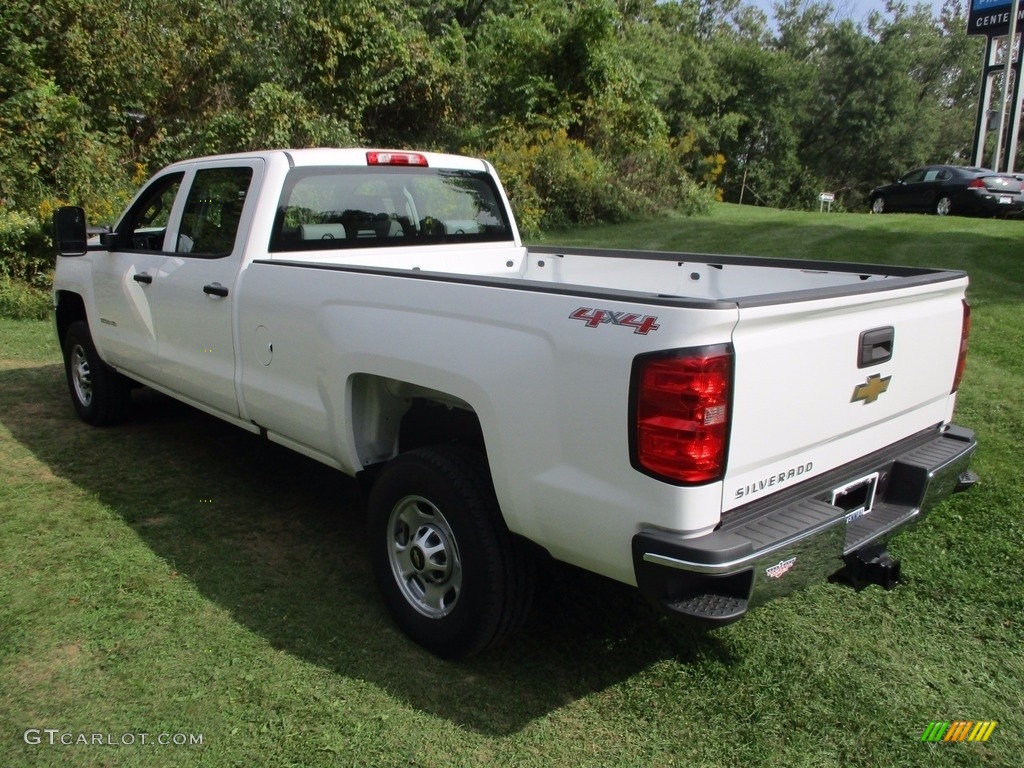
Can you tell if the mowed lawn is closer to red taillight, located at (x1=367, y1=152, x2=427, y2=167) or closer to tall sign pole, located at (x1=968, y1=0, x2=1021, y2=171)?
red taillight, located at (x1=367, y1=152, x2=427, y2=167)

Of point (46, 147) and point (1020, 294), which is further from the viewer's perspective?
point (46, 147)

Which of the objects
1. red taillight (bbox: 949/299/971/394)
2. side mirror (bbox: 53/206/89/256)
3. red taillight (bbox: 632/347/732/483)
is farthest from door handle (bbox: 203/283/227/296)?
red taillight (bbox: 949/299/971/394)

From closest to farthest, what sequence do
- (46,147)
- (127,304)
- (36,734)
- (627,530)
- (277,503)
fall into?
(627,530), (36,734), (277,503), (127,304), (46,147)

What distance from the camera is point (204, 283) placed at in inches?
→ 178

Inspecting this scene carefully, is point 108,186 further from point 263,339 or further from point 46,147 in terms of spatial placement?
point 263,339

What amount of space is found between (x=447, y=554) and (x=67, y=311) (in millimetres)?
4542

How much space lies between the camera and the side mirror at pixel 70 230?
17.9 ft

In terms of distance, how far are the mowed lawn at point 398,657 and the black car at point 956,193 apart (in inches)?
671

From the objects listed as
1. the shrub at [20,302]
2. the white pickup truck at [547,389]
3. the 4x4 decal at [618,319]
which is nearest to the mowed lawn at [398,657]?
the white pickup truck at [547,389]

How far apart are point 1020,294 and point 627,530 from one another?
8656 millimetres

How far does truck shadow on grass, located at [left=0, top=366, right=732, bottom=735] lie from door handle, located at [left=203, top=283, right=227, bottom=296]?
121cm

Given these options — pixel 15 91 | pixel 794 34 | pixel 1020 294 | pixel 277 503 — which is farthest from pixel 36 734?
pixel 794 34

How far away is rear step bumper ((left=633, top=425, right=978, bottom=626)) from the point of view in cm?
254

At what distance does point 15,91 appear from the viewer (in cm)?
1225
